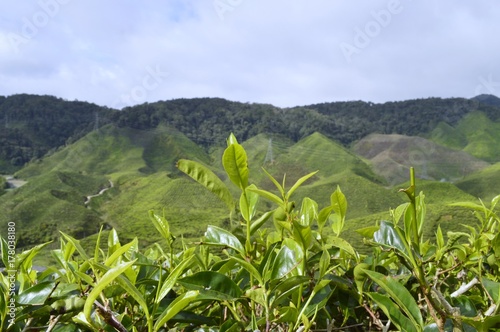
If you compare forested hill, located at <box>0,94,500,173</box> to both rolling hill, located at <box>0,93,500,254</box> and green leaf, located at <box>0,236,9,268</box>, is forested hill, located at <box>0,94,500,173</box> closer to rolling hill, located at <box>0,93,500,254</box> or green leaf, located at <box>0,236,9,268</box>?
rolling hill, located at <box>0,93,500,254</box>

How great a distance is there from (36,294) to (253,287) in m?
0.31

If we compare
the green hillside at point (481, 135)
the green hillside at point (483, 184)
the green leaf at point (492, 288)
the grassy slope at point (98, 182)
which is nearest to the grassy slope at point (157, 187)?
the grassy slope at point (98, 182)

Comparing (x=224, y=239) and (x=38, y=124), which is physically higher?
(x=38, y=124)

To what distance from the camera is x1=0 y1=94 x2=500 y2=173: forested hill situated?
52.8 meters

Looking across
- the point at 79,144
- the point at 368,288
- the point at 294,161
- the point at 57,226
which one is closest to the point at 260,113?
the point at 294,161

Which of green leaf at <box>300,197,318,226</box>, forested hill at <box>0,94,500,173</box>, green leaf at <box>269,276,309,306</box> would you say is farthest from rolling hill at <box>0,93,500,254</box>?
green leaf at <box>269,276,309,306</box>

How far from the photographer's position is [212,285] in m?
0.56

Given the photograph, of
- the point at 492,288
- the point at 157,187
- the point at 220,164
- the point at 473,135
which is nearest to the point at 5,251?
the point at 492,288

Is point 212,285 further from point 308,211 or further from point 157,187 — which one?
point 157,187

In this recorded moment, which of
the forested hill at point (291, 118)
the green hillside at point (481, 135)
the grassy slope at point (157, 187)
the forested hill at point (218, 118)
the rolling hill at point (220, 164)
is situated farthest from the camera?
the forested hill at point (291, 118)

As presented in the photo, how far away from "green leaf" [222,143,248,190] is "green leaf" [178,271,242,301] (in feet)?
0.41

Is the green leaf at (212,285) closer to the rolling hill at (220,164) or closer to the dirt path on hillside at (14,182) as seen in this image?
the rolling hill at (220,164)

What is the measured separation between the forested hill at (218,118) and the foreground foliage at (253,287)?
51.9 m

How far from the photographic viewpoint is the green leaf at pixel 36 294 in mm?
635
